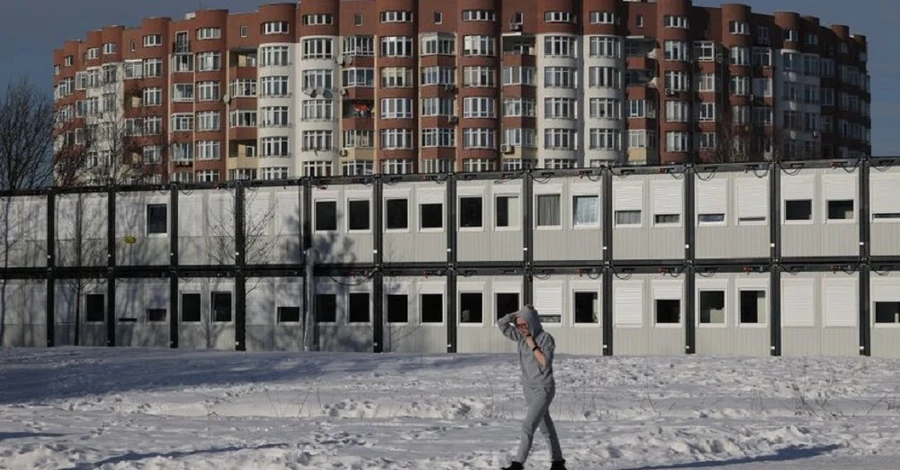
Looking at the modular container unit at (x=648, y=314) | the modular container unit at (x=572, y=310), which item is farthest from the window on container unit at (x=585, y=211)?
the modular container unit at (x=648, y=314)

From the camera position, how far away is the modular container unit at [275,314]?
51.2 m

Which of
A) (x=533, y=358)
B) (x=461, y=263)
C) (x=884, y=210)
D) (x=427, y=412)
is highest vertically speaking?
(x=884, y=210)

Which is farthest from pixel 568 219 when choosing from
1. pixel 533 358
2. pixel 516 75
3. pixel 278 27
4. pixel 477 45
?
pixel 278 27

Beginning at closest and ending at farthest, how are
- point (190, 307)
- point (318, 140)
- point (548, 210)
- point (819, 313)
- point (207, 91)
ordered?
point (819, 313) < point (548, 210) < point (190, 307) < point (318, 140) < point (207, 91)

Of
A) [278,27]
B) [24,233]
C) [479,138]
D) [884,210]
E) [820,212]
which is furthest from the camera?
[278,27]

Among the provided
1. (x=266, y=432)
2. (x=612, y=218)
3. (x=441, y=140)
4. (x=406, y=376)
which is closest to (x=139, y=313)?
(x=612, y=218)

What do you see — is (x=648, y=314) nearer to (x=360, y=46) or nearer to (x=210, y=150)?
(x=360, y=46)

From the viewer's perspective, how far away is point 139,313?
53.5 m

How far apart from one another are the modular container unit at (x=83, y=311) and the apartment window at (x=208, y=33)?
88.1 metres

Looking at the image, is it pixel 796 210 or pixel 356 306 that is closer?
pixel 796 210

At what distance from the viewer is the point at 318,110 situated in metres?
138

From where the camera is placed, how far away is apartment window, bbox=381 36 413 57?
13388 cm

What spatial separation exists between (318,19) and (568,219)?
9137cm

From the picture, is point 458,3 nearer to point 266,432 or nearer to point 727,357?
point 727,357
